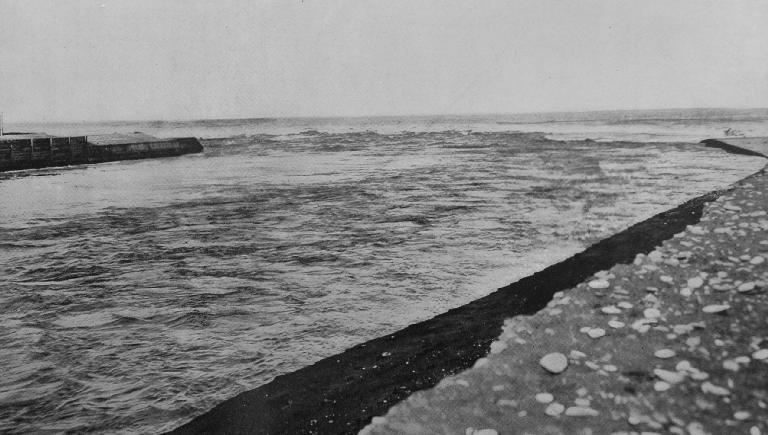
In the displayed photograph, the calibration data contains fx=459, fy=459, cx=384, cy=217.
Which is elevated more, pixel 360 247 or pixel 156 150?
pixel 156 150

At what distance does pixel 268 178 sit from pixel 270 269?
16.9m

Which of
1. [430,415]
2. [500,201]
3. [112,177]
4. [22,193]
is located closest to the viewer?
[430,415]

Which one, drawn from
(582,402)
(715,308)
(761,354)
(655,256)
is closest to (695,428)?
(582,402)

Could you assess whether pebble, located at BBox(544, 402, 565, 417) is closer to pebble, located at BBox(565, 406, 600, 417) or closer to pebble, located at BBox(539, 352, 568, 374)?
pebble, located at BBox(565, 406, 600, 417)

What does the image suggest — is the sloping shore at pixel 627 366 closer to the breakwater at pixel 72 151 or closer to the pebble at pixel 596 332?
the pebble at pixel 596 332

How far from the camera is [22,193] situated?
20109mm

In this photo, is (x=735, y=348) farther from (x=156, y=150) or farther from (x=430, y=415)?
(x=156, y=150)

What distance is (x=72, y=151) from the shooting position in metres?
37.0

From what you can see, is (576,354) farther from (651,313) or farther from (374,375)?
(374,375)

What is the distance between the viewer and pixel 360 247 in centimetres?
988

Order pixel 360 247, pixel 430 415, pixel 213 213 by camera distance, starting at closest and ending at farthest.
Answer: pixel 430 415, pixel 360 247, pixel 213 213

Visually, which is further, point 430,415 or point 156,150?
point 156,150

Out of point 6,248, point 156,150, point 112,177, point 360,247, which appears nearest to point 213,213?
point 6,248

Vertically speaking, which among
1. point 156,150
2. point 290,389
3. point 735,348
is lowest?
point 290,389
